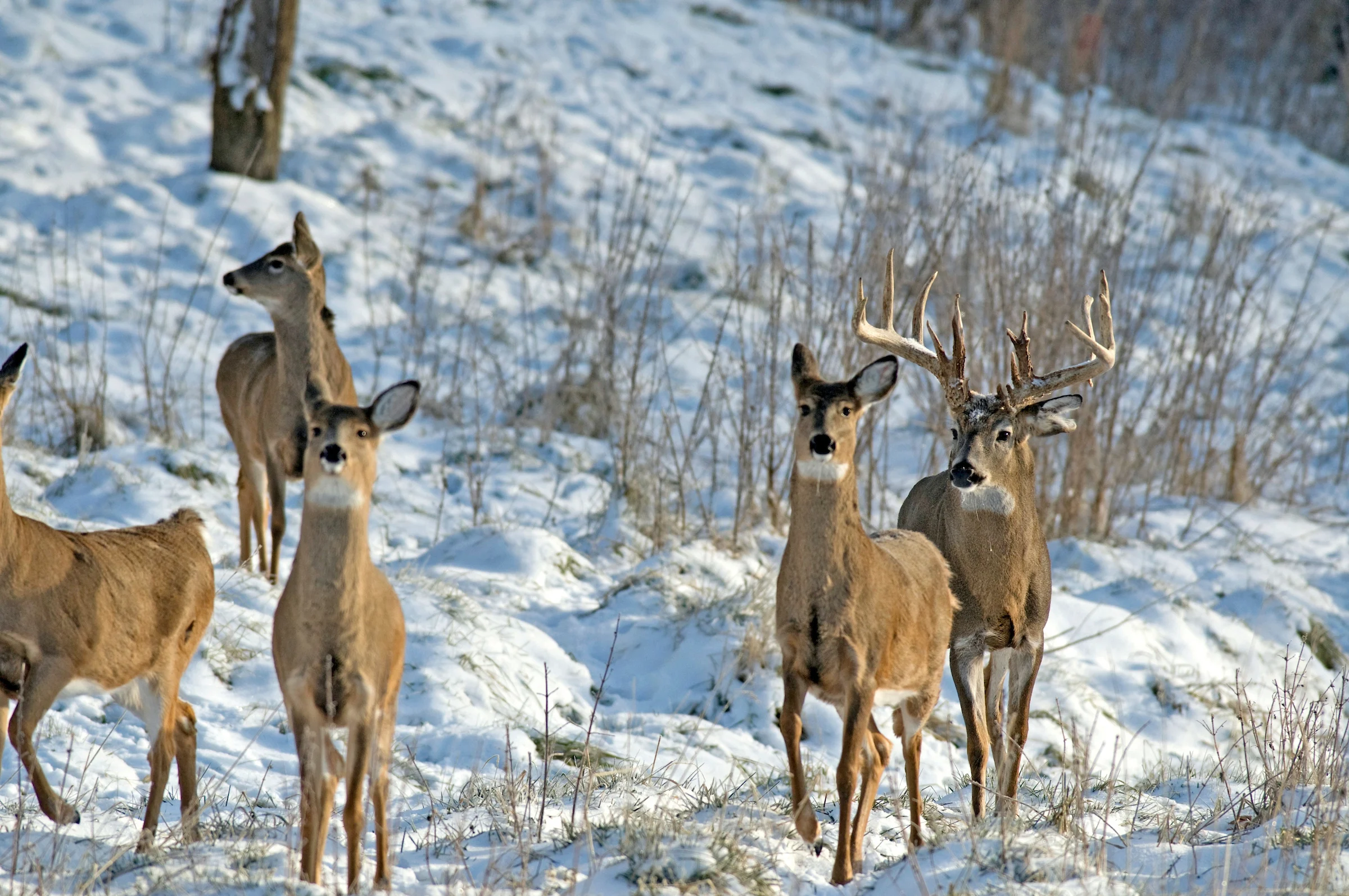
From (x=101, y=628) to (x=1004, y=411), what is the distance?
10.6 feet

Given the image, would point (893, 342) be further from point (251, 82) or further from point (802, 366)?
point (251, 82)

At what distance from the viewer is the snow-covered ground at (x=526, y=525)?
172 inches

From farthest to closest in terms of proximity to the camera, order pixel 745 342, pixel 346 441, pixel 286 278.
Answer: pixel 745 342, pixel 286 278, pixel 346 441

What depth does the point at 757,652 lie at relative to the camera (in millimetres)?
6871

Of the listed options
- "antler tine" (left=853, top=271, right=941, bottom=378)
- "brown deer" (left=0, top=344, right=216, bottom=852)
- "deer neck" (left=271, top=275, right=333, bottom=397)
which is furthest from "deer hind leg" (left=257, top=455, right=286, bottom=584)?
"antler tine" (left=853, top=271, right=941, bottom=378)

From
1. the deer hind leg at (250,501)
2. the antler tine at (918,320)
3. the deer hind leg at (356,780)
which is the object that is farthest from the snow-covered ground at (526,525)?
the antler tine at (918,320)

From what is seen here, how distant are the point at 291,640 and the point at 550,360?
26.6ft

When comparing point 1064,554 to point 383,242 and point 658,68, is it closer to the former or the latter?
point 383,242

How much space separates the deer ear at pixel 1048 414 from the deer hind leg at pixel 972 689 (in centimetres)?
83

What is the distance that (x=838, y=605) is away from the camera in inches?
171

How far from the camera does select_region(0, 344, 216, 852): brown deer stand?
407 centimetres

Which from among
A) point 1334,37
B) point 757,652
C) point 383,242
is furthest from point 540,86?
point 1334,37

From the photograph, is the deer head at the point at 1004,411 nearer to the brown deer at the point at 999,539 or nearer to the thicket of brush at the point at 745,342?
the brown deer at the point at 999,539

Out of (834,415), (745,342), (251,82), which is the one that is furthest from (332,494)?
(251,82)
